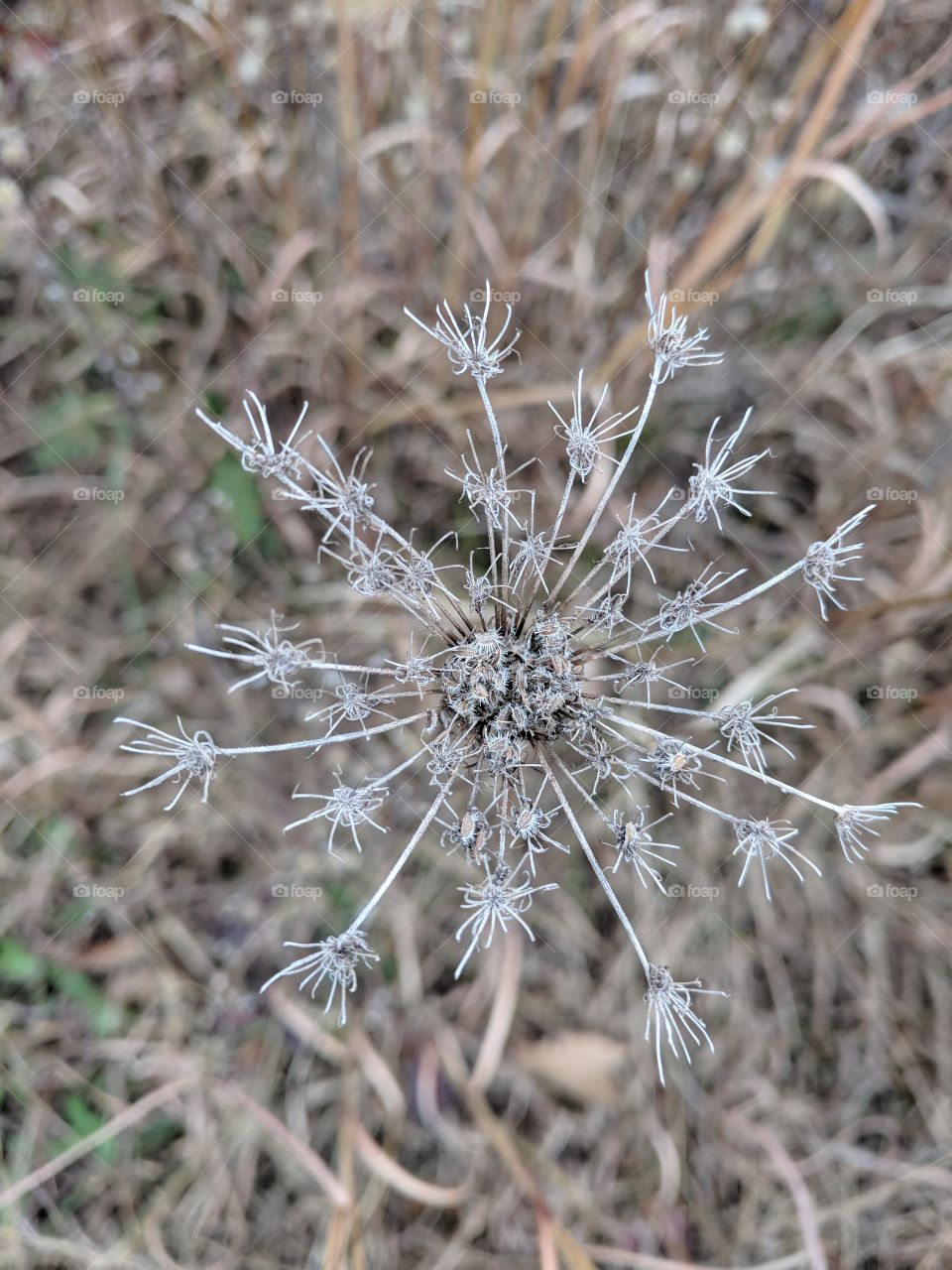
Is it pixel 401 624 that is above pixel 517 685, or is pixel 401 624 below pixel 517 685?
below

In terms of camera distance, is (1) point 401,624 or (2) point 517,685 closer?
(2) point 517,685

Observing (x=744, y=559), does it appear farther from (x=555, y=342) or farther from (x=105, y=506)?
(x=105, y=506)

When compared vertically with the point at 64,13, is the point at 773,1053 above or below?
below

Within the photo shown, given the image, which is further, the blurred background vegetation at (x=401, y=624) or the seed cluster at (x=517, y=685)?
the blurred background vegetation at (x=401, y=624)

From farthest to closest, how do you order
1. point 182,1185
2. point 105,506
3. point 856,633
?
point 105,506, point 182,1185, point 856,633

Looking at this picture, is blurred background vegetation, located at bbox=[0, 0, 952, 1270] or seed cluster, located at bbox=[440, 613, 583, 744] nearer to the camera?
seed cluster, located at bbox=[440, 613, 583, 744]

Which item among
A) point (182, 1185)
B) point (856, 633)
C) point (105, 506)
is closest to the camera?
point (856, 633)

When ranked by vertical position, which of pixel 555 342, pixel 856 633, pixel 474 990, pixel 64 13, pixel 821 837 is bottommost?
pixel 474 990

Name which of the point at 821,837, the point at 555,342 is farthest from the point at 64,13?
the point at 821,837
